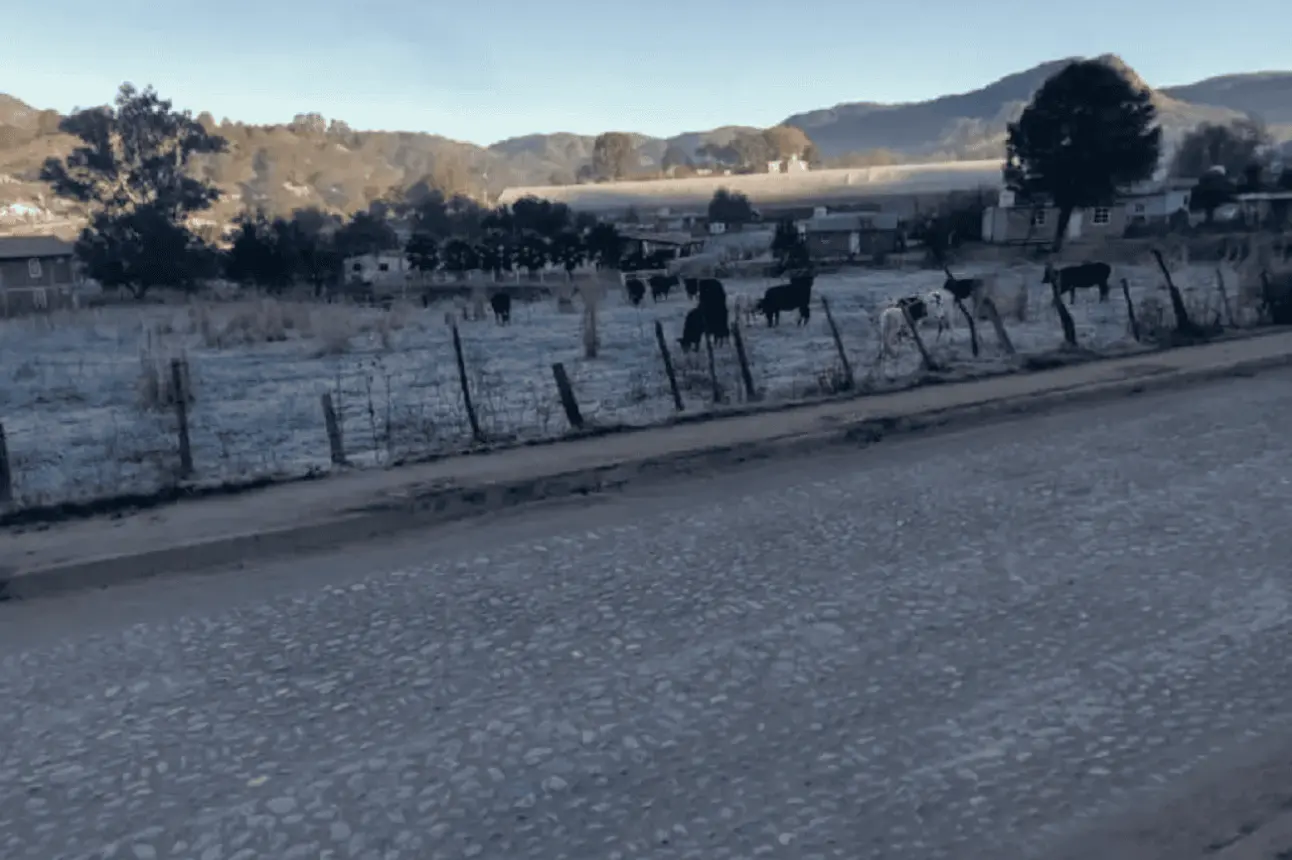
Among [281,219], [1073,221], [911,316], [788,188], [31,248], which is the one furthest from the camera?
[788,188]

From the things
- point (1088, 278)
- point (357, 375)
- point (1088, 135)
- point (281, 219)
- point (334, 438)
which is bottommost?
point (357, 375)

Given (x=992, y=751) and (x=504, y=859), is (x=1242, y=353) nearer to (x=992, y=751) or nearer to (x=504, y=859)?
(x=992, y=751)

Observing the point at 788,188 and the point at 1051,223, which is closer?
the point at 1051,223

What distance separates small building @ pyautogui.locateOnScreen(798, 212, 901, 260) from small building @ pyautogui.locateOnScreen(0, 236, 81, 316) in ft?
124

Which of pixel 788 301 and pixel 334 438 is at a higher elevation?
pixel 788 301

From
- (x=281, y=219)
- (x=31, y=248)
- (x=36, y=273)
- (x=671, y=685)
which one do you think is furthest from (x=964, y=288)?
(x=31, y=248)

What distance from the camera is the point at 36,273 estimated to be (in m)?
49.5

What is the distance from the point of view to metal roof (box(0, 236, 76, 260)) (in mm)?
49025

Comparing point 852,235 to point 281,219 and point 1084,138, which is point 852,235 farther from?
point 281,219

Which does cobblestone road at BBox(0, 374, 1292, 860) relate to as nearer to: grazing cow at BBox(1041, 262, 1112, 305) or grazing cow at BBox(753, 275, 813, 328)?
grazing cow at BBox(753, 275, 813, 328)

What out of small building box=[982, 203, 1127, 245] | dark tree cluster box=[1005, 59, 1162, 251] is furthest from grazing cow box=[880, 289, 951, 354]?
small building box=[982, 203, 1127, 245]

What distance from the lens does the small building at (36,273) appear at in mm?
46906

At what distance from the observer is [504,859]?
376 cm

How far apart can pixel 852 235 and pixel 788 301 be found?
4780 cm
